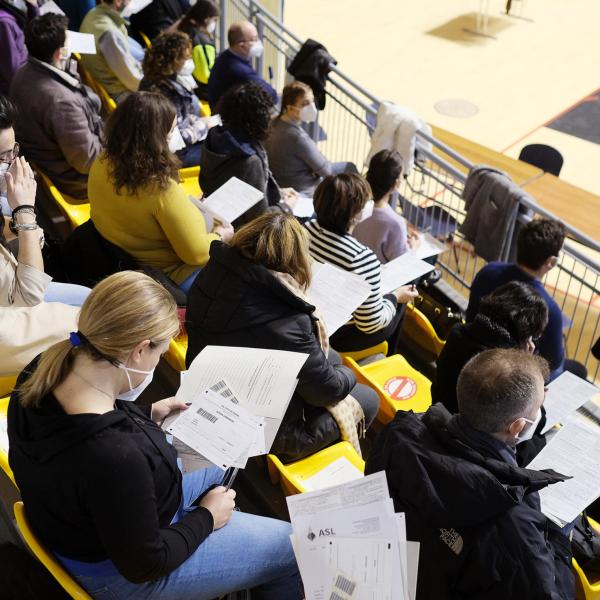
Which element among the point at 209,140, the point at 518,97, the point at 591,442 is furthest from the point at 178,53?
the point at 518,97

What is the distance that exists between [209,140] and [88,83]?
2272 mm

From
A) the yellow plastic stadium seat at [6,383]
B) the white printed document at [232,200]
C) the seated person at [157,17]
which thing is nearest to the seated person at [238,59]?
the seated person at [157,17]

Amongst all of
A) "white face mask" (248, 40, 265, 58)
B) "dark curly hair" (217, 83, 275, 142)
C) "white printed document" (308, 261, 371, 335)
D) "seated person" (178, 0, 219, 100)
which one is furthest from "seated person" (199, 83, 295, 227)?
"seated person" (178, 0, 219, 100)

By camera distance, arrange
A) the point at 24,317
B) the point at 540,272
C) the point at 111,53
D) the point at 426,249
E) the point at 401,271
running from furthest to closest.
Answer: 1. the point at 111,53
2. the point at 426,249
3. the point at 401,271
4. the point at 540,272
5. the point at 24,317

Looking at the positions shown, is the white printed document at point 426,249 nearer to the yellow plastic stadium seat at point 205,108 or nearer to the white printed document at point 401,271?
the white printed document at point 401,271

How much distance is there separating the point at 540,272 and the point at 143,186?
2.00 meters

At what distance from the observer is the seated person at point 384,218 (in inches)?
155

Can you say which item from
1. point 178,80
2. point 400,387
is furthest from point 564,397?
point 178,80

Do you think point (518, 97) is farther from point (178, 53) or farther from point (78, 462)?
point (78, 462)

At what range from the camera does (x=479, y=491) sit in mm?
1972

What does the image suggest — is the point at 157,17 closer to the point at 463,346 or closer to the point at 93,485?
the point at 463,346

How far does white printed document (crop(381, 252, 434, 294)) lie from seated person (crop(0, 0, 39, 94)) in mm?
3035

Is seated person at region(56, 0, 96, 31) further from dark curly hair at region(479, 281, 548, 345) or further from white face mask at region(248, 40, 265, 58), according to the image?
dark curly hair at region(479, 281, 548, 345)

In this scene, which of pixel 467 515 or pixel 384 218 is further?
pixel 384 218
